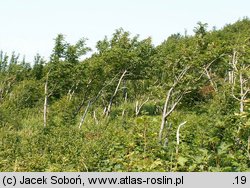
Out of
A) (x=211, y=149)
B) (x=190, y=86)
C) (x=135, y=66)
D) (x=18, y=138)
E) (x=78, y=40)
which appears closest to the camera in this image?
(x=211, y=149)

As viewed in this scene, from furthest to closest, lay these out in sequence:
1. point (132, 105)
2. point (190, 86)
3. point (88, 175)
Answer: point (132, 105), point (190, 86), point (88, 175)

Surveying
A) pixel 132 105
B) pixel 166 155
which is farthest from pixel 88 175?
pixel 132 105

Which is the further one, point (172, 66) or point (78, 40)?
point (78, 40)

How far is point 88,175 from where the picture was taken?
4.70m

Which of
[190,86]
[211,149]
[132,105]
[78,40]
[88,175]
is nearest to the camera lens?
[88,175]

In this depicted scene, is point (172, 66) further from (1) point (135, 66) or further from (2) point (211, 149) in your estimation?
(2) point (211, 149)

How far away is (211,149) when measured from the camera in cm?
543

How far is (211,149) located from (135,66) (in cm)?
3318

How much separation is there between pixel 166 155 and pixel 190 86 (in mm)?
19268

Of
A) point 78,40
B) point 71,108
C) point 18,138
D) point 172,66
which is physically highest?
point 78,40

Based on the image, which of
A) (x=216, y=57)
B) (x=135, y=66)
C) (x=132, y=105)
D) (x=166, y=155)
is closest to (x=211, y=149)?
(x=166, y=155)

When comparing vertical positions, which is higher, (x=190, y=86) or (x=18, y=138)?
(x=190, y=86)

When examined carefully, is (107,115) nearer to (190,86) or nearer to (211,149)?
(190,86)

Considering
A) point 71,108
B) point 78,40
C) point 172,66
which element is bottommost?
point 71,108
